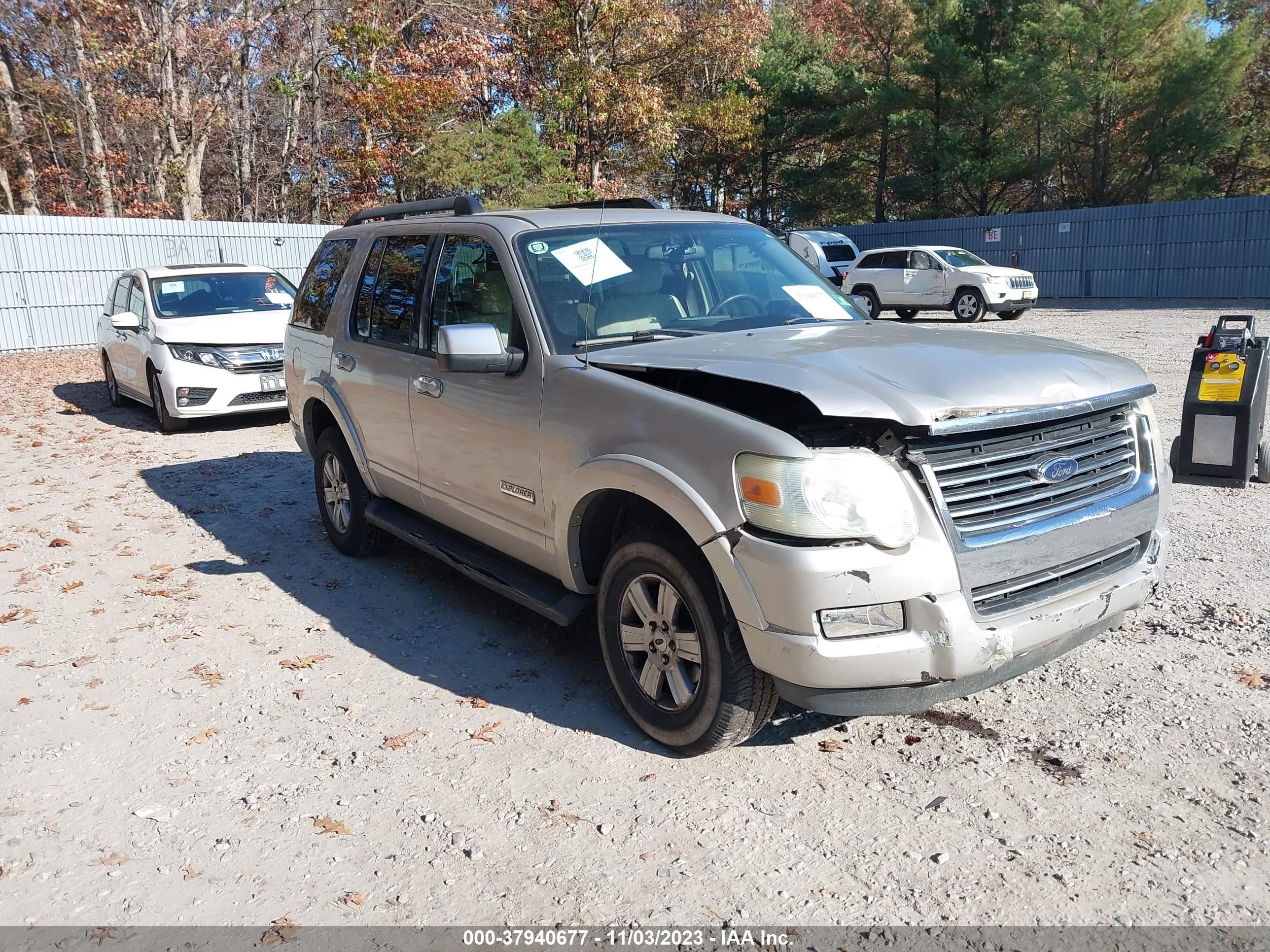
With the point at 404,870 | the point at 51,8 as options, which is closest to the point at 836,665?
the point at 404,870

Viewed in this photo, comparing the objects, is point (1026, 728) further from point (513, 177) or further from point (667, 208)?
point (513, 177)

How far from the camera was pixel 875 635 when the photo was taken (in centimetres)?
320

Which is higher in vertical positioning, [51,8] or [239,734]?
[51,8]

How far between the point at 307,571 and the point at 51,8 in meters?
26.0

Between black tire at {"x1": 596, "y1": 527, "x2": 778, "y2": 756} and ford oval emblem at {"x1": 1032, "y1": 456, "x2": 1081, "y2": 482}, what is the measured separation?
1.16m

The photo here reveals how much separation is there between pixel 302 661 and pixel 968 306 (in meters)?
20.3

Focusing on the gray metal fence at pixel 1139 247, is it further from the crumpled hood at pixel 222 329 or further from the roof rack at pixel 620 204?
the roof rack at pixel 620 204

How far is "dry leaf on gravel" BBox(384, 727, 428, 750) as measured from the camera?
13.2 feet

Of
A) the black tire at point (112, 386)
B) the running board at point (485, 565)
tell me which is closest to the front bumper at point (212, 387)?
the black tire at point (112, 386)

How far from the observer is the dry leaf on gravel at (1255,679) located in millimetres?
4121

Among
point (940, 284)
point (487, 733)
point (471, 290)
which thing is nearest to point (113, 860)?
point (487, 733)

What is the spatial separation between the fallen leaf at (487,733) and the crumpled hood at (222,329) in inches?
311

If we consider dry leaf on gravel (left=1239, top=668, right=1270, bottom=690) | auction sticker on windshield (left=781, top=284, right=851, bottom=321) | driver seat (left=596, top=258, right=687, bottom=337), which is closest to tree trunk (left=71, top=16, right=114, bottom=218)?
driver seat (left=596, top=258, right=687, bottom=337)

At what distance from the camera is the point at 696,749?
3.70 meters
